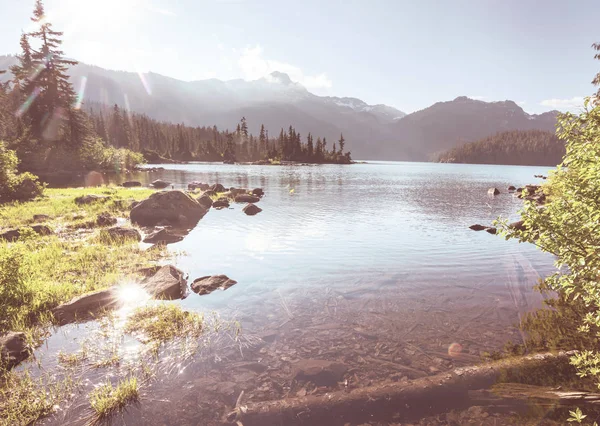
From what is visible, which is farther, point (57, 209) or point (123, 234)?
point (57, 209)

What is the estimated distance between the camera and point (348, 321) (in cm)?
970

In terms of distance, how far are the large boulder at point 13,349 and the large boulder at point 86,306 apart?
1340 mm

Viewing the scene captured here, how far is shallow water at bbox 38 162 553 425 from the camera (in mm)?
6930

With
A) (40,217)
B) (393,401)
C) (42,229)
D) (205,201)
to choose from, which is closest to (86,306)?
(393,401)

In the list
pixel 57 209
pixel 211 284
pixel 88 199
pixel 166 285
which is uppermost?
pixel 88 199

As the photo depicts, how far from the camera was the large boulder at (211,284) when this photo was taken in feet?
38.7

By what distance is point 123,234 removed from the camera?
17.9m

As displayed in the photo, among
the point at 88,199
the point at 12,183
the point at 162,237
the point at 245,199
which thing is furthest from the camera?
the point at 245,199

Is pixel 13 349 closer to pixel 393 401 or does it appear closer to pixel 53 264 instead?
pixel 53 264

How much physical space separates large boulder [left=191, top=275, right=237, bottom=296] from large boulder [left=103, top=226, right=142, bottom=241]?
25.2ft

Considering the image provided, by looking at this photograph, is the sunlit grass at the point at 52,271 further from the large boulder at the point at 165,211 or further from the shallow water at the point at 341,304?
the large boulder at the point at 165,211

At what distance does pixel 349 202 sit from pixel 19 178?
33021 millimetres

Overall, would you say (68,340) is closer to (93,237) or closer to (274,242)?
(93,237)

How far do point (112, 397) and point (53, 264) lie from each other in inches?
372
